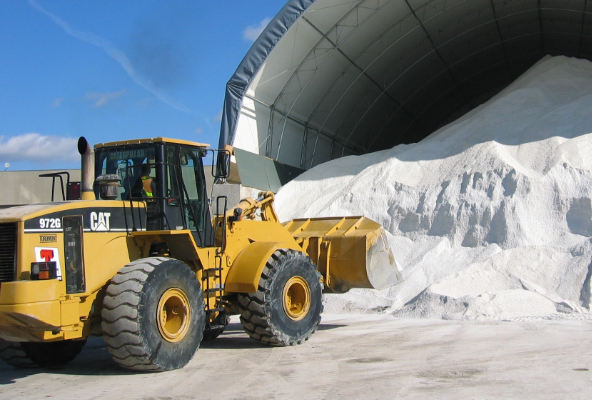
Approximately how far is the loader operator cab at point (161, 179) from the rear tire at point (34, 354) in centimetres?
194

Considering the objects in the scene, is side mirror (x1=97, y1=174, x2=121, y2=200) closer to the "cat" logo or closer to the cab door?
the "cat" logo

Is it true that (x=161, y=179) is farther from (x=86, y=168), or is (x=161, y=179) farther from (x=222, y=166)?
(x=86, y=168)

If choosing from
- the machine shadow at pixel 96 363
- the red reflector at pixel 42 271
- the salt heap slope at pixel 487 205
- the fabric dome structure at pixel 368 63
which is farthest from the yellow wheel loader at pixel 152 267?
the fabric dome structure at pixel 368 63

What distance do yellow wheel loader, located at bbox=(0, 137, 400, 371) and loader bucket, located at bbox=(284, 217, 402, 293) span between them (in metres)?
0.02

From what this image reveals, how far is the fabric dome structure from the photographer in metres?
18.5

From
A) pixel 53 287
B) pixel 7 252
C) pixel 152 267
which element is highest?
pixel 7 252

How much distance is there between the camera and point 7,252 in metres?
6.50

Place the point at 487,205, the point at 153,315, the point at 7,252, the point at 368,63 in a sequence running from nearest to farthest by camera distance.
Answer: the point at 7,252 → the point at 153,315 → the point at 487,205 → the point at 368,63

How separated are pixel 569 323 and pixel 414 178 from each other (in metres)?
7.08

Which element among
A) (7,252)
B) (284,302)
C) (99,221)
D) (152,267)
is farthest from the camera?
(284,302)

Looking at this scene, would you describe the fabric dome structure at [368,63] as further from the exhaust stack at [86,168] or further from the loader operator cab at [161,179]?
the exhaust stack at [86,168]

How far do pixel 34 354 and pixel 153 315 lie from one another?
1.99 metres

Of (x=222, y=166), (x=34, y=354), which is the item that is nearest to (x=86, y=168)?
(x=222, y=166)

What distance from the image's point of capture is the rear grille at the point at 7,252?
6.44 m
